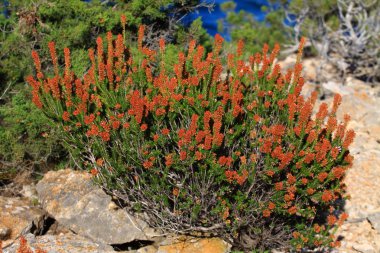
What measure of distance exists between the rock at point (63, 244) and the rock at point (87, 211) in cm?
11

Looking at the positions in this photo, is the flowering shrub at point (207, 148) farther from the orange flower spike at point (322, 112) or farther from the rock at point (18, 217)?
the rock at point (18, 217)

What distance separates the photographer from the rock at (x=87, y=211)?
208 inches

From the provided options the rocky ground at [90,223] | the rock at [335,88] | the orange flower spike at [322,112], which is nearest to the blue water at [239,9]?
the rock at [335,88]

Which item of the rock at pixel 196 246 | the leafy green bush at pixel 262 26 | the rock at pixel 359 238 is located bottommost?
the rock at pixel 359 238

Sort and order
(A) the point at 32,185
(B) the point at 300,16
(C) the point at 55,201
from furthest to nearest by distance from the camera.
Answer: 1. (B) the point at 300,16
2. (A) the point at 32,185
3. (C) the point at 55,201

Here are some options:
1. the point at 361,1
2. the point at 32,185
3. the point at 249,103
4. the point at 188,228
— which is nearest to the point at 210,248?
the point at 188,228

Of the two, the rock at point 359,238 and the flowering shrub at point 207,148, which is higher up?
the flowering shrub at point 207,148

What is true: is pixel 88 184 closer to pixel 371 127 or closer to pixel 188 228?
pixel 188 228

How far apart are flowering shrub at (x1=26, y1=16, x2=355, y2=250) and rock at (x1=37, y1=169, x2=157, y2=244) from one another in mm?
191

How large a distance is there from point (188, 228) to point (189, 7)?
3.84 meters

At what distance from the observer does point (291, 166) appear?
4.74 metres

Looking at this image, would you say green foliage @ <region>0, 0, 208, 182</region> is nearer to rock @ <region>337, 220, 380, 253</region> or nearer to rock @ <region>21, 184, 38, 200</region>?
rock @ <region>21, 184, 38, 200</region>

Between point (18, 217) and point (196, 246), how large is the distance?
6.56 ft

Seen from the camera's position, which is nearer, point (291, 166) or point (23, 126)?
point (291, 166)
